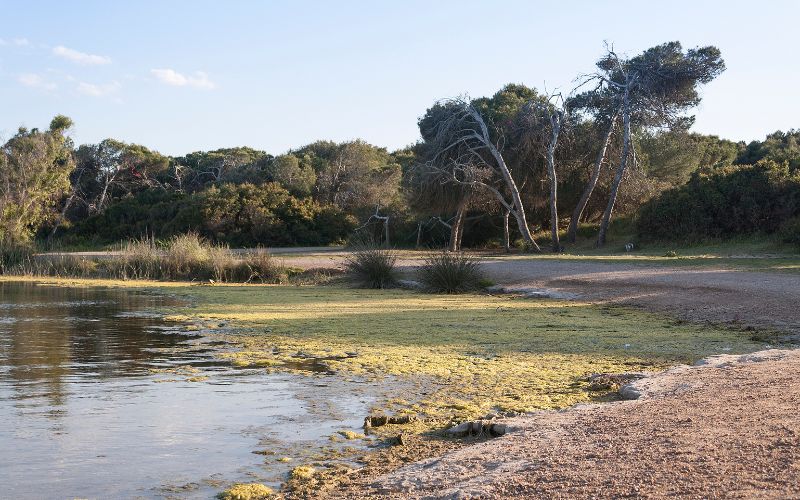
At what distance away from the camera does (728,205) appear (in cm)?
3275

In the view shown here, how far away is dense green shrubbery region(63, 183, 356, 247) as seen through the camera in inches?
1907

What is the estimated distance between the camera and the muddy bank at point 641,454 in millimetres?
4492

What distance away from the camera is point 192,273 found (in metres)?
28.2

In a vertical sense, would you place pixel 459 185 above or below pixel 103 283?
above

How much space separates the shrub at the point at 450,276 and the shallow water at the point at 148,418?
31.0 ft

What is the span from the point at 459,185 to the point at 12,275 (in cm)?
1780

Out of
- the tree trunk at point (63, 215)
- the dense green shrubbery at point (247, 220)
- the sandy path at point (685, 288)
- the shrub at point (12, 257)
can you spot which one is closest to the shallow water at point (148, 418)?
the sandy path at point (685, 288)

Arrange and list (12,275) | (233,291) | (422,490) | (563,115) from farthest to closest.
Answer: (563,115), (12,275), (233,291), (422,490)

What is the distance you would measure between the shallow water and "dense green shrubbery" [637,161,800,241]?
24.6 meters

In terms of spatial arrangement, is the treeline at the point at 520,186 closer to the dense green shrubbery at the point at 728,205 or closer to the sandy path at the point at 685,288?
the dense green shrubbery at the point at 728,205

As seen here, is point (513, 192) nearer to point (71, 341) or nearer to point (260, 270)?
point (260, 270)

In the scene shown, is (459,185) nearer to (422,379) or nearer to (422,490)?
(422,379)

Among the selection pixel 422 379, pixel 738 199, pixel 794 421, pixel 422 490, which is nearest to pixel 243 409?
pixel 422 379

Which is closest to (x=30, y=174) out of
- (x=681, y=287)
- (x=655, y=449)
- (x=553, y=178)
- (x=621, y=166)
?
(x=553, y=178)
